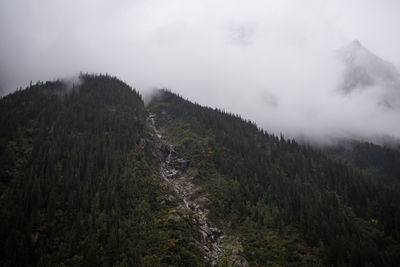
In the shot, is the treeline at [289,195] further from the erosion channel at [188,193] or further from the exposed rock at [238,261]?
the erosion channel at [188,193]

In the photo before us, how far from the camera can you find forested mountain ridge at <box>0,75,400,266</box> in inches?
2499

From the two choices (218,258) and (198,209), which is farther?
(198,209)

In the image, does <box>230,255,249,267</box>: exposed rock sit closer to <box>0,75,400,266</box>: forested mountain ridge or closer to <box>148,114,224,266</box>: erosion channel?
<box>0,75,400,266</box>: forested mountain ridge

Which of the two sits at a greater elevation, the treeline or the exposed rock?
the treeline

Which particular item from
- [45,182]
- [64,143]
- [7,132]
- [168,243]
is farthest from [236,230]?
[7,132]

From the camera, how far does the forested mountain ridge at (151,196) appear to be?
63.5 metres

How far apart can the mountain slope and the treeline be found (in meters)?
22.3

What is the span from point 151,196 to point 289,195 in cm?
5992

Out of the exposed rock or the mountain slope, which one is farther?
the exposed rock

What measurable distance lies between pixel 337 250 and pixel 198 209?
48.3m

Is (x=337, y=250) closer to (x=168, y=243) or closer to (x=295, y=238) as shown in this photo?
(x=295, y=238)

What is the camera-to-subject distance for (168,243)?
67188 millimetres

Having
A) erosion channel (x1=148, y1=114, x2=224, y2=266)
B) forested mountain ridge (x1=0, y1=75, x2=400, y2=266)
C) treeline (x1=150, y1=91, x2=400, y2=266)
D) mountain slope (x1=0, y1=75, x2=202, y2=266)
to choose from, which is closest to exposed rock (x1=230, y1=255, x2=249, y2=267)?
forested mountain ridge (x1=0, y1=75, x2=400, y2=266)

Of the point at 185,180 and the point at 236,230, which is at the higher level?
the point at 185,180
